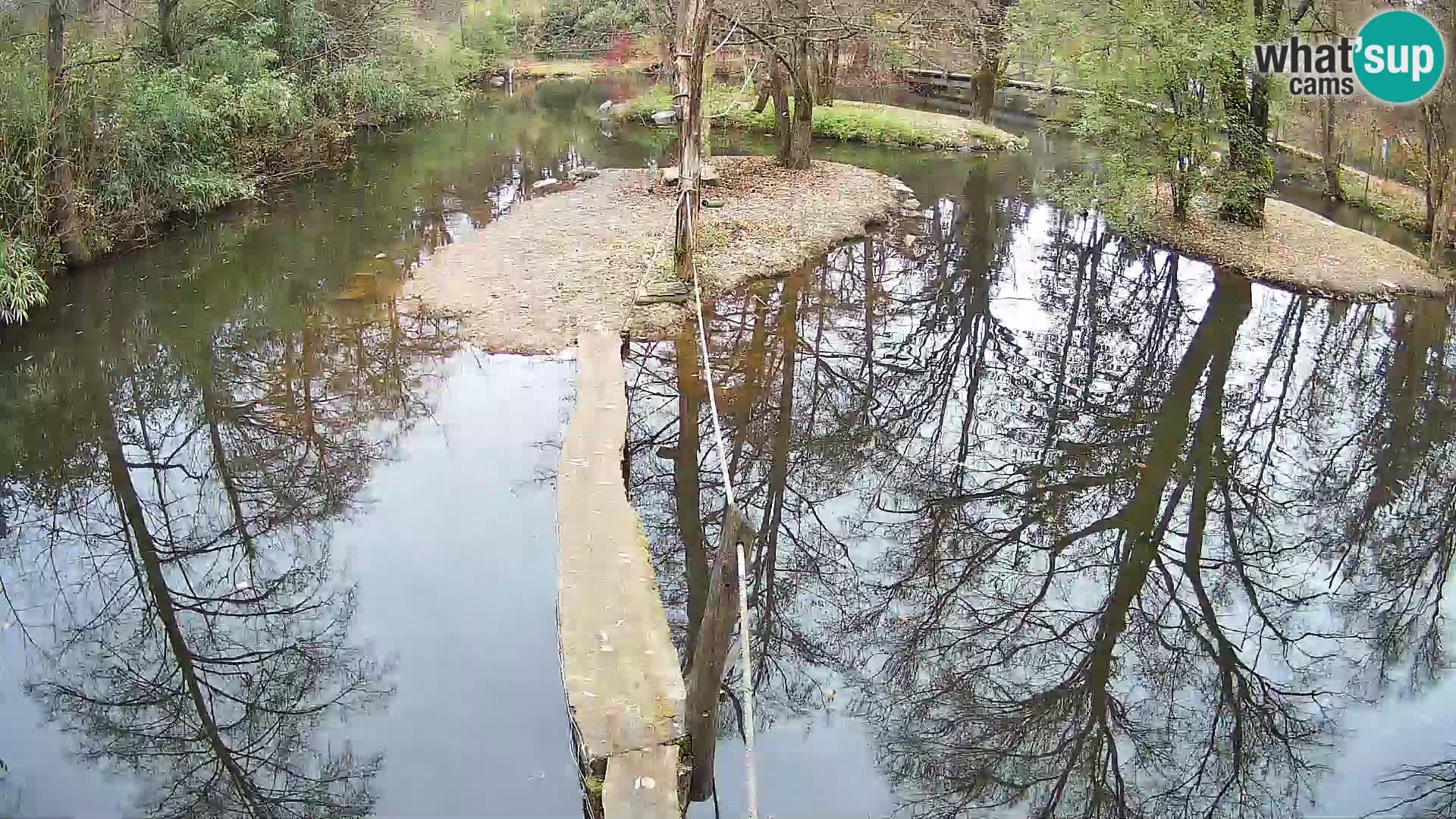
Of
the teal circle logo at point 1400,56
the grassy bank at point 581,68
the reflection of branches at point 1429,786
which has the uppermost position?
the grassy bank at point 581,68

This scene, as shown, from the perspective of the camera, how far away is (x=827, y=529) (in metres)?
7.36

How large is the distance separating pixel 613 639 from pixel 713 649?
0.76 metres

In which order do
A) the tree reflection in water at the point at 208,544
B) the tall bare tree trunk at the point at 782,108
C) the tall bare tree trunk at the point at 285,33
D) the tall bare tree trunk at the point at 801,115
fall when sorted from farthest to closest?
the tall bare tree trunk at the point at 285,33, the tall bare tree trunk at the point at 782,108, the tall bare tree trunk at the point at 801,115, the tree reflection in water at the point at 208,544

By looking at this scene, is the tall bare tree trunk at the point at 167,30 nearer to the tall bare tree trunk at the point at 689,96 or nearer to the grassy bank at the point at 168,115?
the grassy bank at the point at 168,115

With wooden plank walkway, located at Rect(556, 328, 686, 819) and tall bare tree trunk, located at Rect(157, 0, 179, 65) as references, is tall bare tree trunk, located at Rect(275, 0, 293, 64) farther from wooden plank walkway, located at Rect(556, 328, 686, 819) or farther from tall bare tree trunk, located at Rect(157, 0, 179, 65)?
wooden plank walkway, located at Rect(556, 328, 686, 819)

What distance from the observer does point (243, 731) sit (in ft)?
17.2

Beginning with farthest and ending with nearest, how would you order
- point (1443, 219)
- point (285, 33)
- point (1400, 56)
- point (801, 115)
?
point (285, 33) < point (801, 115) < point (1400, 56) < point (1443, 219)

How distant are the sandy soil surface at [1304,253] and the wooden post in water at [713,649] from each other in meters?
11.5

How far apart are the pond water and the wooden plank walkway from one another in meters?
0.55

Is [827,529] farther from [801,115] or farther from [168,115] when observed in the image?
[801,115]

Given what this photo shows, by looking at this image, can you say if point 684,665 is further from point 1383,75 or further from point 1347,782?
point 1383,75

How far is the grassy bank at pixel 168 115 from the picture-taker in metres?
11.3

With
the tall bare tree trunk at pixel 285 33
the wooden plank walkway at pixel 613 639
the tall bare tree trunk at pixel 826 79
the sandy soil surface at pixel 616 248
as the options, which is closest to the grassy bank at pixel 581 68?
the tall bare tree trunk at pixel 826 79

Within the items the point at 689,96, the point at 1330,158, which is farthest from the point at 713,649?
the point at 1330,158
